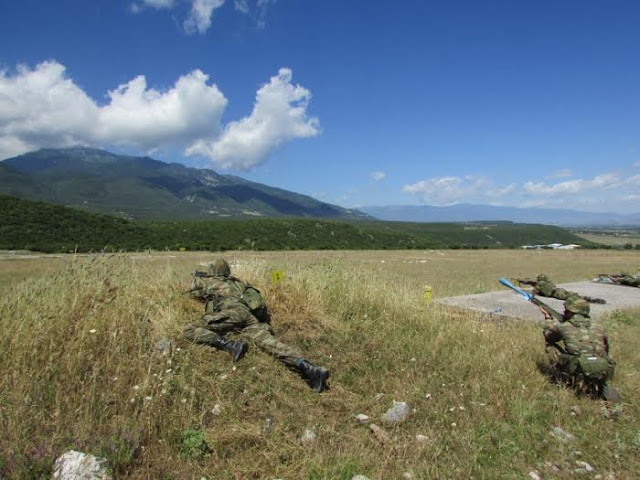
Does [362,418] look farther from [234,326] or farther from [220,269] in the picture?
[220,269]

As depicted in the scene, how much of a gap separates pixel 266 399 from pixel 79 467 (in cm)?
205

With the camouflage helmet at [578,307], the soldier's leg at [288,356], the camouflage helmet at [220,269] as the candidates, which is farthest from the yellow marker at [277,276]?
the camouflage helmet at [578,307]

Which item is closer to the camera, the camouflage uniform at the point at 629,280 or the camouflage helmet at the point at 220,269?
the camouflage helmet at the point at 220,269

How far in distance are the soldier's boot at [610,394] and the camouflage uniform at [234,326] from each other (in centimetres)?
339

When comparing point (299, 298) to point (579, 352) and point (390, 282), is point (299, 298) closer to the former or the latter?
point (390, 282)

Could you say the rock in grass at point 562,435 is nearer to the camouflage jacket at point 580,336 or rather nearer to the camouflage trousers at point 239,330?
the camouflage jacket at point 580,336

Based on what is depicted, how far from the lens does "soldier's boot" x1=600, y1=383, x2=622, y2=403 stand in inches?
204

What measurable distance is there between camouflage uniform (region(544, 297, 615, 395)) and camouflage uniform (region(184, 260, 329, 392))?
3.10 metres

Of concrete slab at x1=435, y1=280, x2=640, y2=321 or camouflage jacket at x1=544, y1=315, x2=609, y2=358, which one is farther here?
concrete slab at x1=435, y1=280, x2=640, y2=321

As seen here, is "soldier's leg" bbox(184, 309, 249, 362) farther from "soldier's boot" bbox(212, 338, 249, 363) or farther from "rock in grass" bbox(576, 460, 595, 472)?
"rock in grass" bbox(576, 460, 595, 472)

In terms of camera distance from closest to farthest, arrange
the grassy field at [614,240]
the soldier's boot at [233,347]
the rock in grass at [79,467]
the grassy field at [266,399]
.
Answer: the rock in grass at [79,467] → the grassy field at [266,399] → the soldier's boot at [233,347] → the grassy field at [614,240]

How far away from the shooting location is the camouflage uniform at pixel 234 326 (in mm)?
5270

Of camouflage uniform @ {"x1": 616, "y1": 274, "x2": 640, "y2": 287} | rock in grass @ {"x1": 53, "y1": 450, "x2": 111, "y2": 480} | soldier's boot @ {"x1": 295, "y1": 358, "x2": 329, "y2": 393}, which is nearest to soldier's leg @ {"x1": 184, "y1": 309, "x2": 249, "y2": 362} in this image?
soldier's boot @ {"x1": 295, "y1": 358, "x2": 329, "y2": 393}

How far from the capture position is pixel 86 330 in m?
4.84
